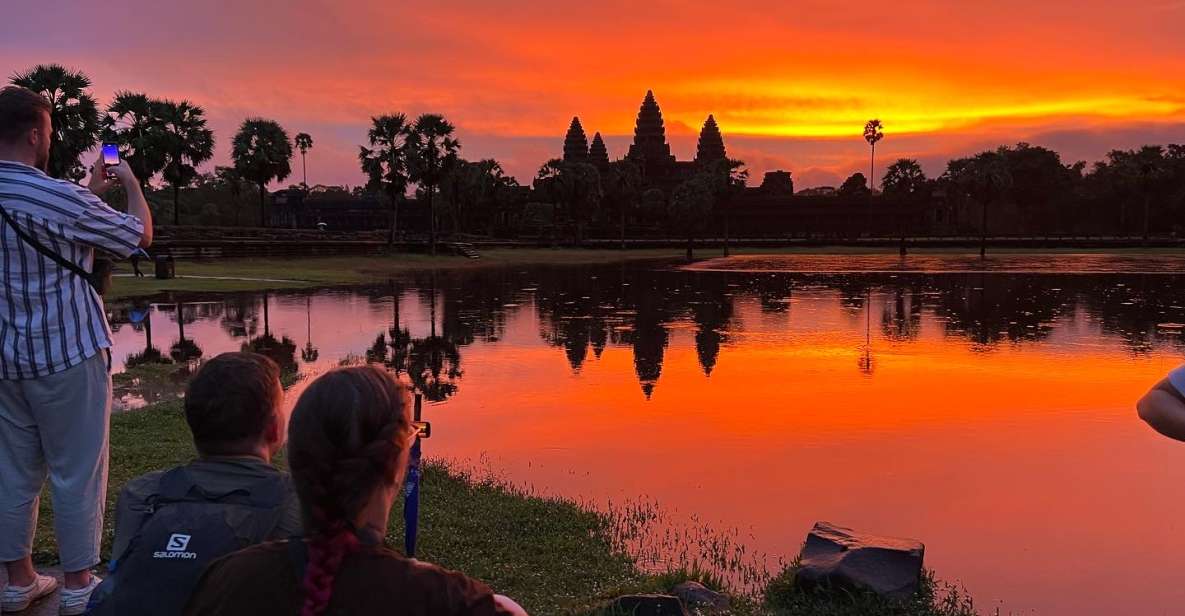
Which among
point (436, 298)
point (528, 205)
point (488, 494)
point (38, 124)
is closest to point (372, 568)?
point (38, 124)

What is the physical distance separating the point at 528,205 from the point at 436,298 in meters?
65.9

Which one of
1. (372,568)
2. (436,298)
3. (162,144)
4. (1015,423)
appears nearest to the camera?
(372,568)

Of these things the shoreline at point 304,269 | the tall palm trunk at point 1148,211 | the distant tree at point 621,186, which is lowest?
the shoreline at point 304,269

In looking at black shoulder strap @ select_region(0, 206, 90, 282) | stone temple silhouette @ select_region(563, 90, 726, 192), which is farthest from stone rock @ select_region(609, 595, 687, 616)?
stone temple silhouette @ select_region(563, 90, 726, 192)

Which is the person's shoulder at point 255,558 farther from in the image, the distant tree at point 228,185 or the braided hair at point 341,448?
the distant tree at point 228,185

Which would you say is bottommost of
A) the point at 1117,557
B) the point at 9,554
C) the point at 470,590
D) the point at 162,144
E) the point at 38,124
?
the point at 1117,557

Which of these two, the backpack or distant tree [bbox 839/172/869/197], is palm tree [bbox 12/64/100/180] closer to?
the backpack

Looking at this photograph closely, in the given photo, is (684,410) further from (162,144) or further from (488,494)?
(162,144)

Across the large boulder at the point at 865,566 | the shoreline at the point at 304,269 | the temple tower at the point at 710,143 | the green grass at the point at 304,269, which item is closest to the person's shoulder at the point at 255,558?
the large boulder at the point at 865,566

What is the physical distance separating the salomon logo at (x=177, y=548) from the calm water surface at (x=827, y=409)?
4.31 metres

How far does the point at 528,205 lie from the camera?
9025cm

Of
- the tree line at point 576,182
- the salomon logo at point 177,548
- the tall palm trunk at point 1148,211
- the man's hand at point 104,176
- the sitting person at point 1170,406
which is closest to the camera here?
the salomon logo at point 177,548

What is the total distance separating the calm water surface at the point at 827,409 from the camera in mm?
6176

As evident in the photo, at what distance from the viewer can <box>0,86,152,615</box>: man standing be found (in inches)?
138
